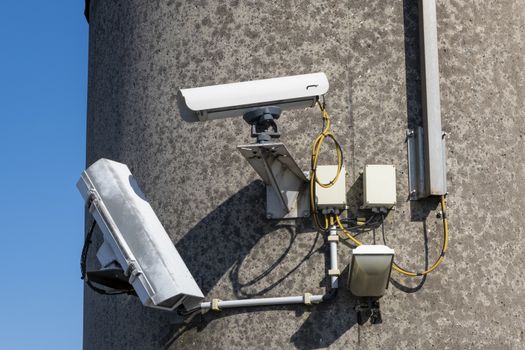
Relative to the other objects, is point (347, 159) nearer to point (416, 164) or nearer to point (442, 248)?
point (416, 164)

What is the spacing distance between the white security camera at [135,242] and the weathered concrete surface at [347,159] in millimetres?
292

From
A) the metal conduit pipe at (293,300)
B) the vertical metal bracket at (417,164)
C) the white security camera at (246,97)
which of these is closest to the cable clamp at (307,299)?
the metal conduit pipe at (293,300)

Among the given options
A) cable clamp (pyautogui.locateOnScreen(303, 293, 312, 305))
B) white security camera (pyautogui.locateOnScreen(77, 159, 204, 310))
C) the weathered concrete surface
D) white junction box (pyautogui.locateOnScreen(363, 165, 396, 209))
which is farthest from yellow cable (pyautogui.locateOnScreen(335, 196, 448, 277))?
white security camera (pyautogui.locateOnScreen(77, 159, 204, 310))

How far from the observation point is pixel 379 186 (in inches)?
203

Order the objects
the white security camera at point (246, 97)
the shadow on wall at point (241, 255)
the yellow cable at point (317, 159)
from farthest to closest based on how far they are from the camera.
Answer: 1. the yellow cable at point (317, 159)
2. the shadow on wall at point (241, 255)
3. the white security camera at point (246, 97)

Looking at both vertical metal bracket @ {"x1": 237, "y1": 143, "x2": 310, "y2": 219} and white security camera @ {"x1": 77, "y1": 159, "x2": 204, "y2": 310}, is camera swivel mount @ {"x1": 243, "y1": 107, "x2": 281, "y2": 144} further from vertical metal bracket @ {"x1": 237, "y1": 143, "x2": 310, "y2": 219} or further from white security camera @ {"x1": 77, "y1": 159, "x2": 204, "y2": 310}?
white security camera @ {"x1": 77, "y1": 159, "x2": 204, "y2": 310}

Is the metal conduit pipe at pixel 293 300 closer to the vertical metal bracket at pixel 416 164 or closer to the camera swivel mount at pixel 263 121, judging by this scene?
the vertical metal bracket at pixel 416 164

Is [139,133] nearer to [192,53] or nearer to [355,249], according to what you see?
[192,53]

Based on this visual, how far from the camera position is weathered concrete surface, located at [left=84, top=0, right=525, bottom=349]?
5090 mm

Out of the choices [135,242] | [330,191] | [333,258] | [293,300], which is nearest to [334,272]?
[333,258]

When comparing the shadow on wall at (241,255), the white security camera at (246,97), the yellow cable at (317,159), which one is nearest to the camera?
the white security camera at (246,97)

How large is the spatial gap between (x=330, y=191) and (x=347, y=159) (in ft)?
0.61

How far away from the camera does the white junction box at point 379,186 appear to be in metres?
5.15

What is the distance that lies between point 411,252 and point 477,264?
28 cm
